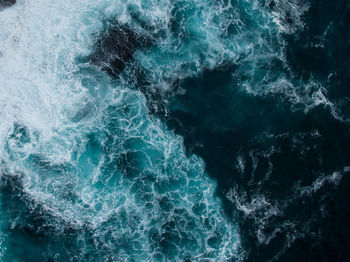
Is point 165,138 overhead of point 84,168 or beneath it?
overhead

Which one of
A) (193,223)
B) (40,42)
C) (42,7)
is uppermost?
(42,7)

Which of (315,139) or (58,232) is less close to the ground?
(315,139)

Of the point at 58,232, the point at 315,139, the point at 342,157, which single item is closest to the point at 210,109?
the point at 315,139

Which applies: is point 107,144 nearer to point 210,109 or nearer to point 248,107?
point 210,109

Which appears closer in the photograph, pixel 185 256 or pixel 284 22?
pixel 185 256

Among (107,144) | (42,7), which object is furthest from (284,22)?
(42,7)

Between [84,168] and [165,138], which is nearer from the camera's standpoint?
[84,168]
